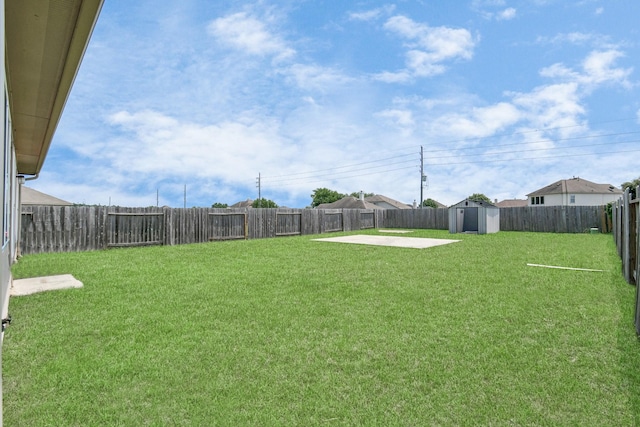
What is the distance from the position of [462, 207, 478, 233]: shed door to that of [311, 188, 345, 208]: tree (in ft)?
166

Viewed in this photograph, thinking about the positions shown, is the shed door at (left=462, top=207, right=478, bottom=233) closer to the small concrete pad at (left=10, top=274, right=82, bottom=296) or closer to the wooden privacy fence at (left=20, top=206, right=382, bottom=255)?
the wooden privacy fence at (left=20, top=206, right=382, bottom=255)

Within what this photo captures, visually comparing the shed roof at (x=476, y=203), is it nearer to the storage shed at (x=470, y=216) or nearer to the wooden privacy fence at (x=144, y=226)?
the storage shed at (x=470, y=216)

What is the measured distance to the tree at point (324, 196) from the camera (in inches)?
2694

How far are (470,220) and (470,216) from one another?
0.23m

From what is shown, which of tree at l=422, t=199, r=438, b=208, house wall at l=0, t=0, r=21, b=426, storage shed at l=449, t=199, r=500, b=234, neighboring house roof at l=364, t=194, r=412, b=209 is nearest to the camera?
house wall at l=0, t=0, r=21, b=426

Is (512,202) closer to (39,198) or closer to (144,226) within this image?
(144,226)

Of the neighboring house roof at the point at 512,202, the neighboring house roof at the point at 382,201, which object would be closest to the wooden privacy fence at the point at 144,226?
the neighboring house roof at the point at 382,201

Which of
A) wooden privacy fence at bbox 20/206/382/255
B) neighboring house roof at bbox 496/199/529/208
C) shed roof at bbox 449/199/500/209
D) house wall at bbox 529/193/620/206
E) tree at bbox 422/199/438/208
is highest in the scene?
tree at bbox 422/199/438/208

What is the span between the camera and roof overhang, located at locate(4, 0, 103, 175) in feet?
7.14

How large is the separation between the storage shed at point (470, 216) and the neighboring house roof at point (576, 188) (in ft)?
76.0

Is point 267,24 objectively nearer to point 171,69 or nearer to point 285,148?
point 171,69

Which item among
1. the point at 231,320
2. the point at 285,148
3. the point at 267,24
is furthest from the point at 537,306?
the point at 285,148

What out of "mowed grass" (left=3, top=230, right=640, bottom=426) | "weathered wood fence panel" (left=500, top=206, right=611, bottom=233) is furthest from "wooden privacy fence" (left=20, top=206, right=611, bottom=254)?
"mowed grass" (left=3, top=230, right=640, bottom=426)

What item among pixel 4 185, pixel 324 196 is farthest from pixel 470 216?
pixel 324 196
